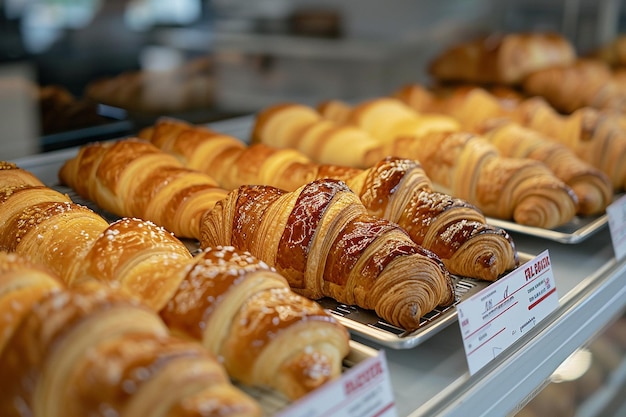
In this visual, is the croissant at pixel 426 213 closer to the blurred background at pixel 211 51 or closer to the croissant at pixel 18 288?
the croissant at pixel 18 288

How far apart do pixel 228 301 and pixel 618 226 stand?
138 cm

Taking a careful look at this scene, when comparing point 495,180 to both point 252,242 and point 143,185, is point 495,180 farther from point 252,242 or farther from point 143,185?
point 143,185

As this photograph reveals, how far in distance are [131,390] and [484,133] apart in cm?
204

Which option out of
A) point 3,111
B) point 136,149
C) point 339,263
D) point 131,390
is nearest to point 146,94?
point 3,111

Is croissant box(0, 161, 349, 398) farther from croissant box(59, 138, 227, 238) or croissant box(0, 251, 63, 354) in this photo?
croissant box(59, 138, 227, 238)

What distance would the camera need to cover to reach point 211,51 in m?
3.94

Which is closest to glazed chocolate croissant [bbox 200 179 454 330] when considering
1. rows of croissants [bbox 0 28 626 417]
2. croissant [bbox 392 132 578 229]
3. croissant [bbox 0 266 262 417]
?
rows of croissants [bbox 0 28 626 417]

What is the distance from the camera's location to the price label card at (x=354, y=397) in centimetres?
104

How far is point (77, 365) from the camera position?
3.22ft

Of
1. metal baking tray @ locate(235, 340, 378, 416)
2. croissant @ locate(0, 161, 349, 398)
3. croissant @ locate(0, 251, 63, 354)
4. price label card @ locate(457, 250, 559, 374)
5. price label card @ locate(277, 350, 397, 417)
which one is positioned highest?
croissant @ locate(0, 251, 63, 354)

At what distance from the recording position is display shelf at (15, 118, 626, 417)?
1.39m

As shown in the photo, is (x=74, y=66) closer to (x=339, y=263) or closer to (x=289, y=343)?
(x=339, y=263)

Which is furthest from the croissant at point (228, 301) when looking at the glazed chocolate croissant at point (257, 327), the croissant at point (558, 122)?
the croissant at point (558, 122)

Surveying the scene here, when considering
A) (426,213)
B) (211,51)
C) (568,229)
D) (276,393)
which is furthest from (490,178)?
(211,51)
